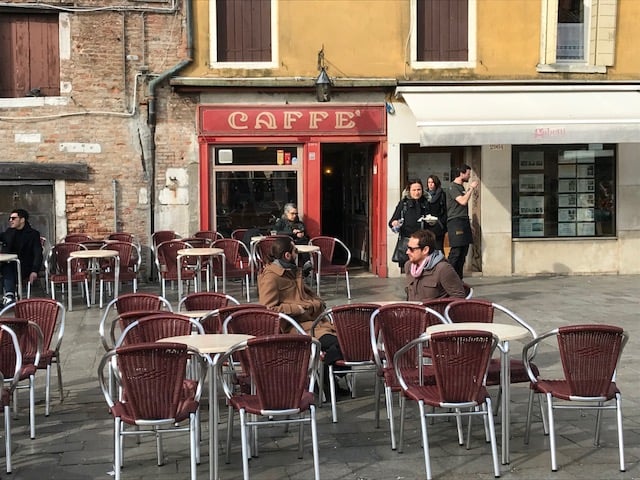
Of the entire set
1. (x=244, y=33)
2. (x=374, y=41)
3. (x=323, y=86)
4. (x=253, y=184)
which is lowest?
(x=253, y=184)

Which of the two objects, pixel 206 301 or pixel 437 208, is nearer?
pixel 206 301

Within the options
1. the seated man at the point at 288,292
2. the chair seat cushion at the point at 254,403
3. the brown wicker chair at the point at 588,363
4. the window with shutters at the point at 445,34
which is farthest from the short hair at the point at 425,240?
the window with shutters at the point at 445,34

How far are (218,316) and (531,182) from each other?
9491 millimetres

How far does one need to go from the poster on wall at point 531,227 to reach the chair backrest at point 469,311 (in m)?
8.50

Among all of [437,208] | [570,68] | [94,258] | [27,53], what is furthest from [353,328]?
[570,68]

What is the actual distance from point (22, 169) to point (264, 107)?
3880mm

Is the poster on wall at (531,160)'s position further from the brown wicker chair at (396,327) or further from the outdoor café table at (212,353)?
the outdoor café table at (212,353)

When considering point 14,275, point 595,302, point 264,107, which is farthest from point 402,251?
point 14,275

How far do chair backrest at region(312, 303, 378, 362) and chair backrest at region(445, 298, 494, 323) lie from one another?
59cm

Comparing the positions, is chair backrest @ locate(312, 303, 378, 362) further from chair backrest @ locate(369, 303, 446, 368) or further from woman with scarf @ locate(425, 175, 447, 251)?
woman with scarf @ locate(425, 175, 447, 251)

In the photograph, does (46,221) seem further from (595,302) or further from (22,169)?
(595,302)

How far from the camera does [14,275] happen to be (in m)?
10.7

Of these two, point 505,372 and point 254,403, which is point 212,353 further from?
point 505,372

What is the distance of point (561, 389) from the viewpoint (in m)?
4.94
